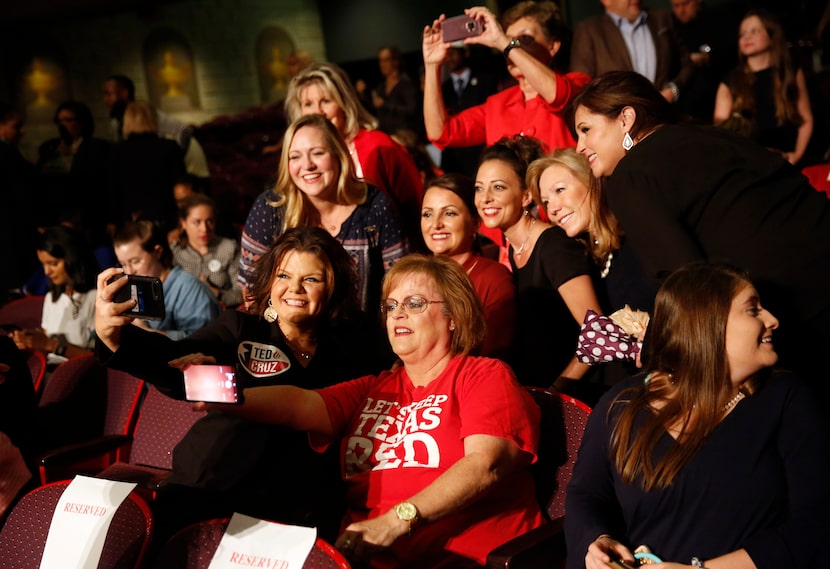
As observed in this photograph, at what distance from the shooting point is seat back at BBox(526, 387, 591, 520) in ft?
7.41

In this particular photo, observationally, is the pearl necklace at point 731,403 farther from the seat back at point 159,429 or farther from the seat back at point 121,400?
the seat back at point 121,400

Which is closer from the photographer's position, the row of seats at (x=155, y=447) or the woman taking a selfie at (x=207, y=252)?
the row of seats at (x=155, y=447)

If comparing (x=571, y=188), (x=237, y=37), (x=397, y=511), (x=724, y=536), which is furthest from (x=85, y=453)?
(x=237, y=37)

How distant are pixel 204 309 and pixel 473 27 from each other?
5.26 ft

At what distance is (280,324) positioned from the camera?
265cm

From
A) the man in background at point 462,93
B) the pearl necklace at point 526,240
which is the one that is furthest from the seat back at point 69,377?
the man in background at point 462,93

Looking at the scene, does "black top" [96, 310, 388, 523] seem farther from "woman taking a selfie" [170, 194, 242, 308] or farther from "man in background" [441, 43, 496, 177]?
"man in background" [441, 43, 496, 177]

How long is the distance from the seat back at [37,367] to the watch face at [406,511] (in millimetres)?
2268

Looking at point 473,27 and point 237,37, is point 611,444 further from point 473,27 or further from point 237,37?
point 237,37

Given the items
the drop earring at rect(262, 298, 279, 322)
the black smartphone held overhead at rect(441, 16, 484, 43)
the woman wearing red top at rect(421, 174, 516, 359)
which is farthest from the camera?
the black smartphone held overhead at rect(441, 16, 484, 43)

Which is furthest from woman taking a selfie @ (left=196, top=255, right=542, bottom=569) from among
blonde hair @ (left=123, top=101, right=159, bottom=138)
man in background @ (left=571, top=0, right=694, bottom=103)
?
blonde hair @ (left=123, top=101, right=159, bottom=138)

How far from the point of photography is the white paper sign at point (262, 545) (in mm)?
1820

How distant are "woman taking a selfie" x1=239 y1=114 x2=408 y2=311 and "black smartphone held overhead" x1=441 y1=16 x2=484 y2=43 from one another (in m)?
0.57

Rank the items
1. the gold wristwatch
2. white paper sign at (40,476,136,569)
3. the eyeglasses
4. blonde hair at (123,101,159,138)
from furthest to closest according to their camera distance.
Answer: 1. blonde hair at (123,101,159,138)
2. the eyeglasses
3. white paper sign at (40,476,136,569)
4. the gold wristwatch
